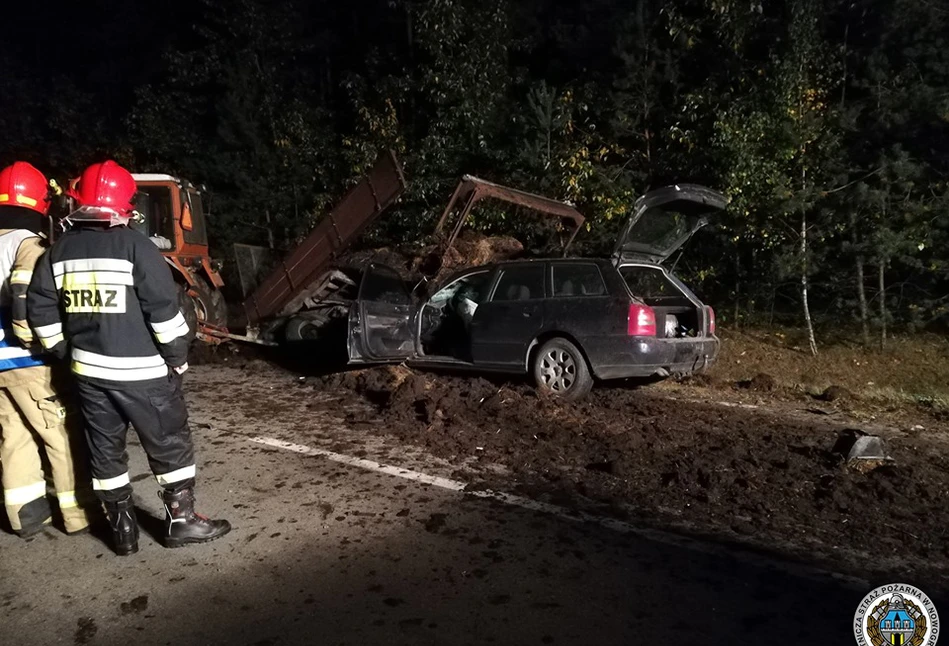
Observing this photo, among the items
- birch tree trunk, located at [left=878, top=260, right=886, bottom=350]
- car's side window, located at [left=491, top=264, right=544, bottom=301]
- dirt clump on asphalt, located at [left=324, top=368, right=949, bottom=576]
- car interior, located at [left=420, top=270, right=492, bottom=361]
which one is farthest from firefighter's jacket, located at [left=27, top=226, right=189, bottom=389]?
birch tree trunk, located at [left=878, top=260, right=886, bottom=350]

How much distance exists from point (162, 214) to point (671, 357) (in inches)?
271

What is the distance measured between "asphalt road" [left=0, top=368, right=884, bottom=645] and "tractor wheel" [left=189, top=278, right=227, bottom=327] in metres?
5.49

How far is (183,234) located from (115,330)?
6.40 metres

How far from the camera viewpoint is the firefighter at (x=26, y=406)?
3.98 m

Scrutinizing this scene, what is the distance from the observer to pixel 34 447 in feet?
13.8

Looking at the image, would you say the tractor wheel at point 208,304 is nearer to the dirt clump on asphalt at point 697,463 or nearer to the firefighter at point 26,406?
the dirt clump on asphalt at point 697,463

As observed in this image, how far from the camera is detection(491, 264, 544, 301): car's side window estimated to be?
294 inches

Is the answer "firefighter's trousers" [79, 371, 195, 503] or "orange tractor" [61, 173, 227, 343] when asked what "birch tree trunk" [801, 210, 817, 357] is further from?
"firefighter's trousers" [79, 371, 195, 503]

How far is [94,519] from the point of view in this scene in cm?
434

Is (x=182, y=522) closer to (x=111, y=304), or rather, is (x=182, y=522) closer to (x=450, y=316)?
(x=111, y=304)

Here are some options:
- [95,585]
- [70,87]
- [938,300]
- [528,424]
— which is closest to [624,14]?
[938,300]

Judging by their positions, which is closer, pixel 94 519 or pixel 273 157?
pixel 94 519

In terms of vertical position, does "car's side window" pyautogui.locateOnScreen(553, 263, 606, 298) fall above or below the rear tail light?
above

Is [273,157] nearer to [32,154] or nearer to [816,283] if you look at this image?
[32,154]
